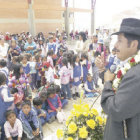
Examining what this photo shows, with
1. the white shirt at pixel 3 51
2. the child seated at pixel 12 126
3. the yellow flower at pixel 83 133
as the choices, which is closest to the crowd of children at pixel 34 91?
the child seated at pixel 12 126

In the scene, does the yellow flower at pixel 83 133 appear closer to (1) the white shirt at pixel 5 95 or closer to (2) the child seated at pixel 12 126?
(2) the child seated at pixel 12 126

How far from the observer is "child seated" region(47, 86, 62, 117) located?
3.54 m

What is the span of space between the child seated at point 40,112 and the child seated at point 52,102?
0.40 feet

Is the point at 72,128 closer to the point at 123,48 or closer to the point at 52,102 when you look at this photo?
the point at 123,48

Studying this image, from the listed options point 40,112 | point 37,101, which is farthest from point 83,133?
point 40,112

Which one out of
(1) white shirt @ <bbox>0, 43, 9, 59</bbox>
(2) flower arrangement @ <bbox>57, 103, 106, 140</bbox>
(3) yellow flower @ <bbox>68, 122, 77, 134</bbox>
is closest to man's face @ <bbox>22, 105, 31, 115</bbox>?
(2) flower arrangement @ <bbox>57, 103, 106, 140</bbox>

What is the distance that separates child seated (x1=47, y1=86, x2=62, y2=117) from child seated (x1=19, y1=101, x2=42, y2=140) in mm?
626

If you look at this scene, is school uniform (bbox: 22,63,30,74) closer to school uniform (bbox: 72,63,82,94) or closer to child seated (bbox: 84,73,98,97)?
school uniform (bbox: 72,63,82,94)

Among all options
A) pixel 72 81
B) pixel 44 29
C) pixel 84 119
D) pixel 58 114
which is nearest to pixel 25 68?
pixel 72 81

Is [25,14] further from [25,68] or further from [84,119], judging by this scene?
[84,119]

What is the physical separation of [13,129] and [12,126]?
0.06m

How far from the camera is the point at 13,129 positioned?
8.98 feet

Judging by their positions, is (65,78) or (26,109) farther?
(65,78)

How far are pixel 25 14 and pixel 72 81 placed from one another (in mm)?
14026
